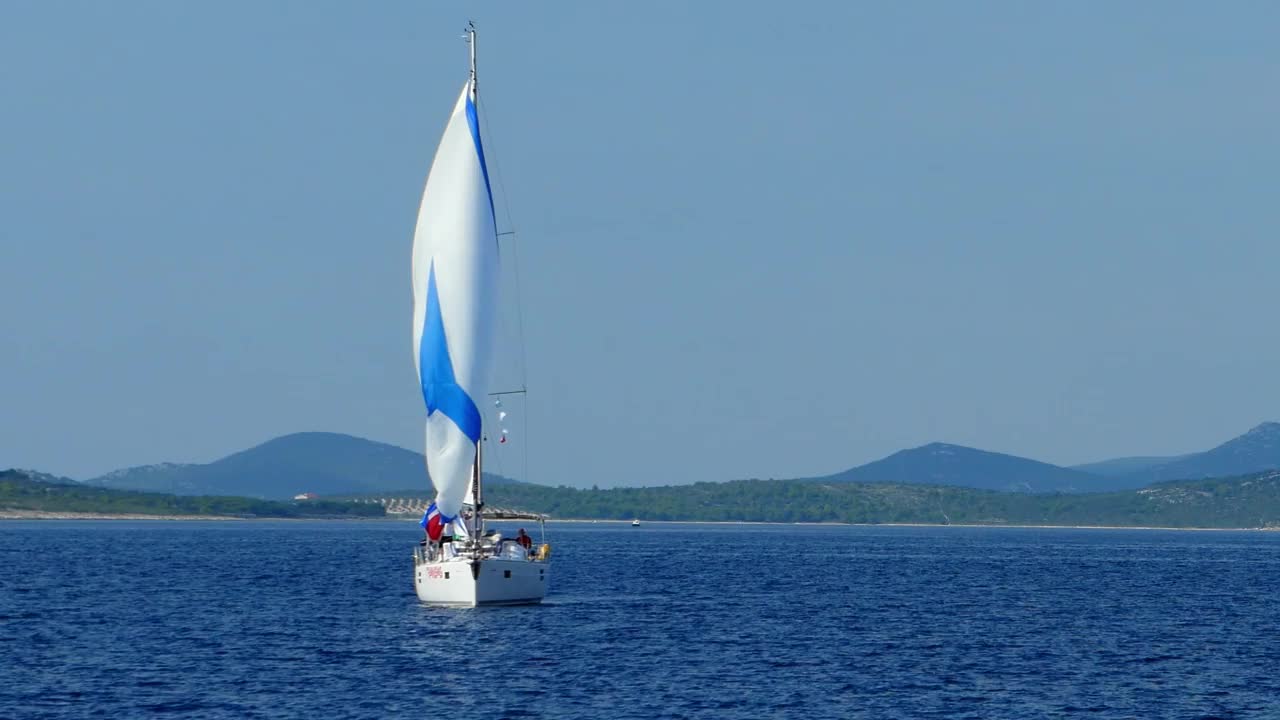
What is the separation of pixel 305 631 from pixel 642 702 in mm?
25361

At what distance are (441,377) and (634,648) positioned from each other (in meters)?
17.9

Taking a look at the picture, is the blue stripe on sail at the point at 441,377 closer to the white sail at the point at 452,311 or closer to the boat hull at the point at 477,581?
the white sail at the point at 452,311

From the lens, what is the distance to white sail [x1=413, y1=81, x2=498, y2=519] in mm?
85938

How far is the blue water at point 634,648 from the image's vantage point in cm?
5912

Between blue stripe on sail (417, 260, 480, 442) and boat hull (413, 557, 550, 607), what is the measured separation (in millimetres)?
6278

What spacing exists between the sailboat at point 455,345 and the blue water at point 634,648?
3211 millimetres

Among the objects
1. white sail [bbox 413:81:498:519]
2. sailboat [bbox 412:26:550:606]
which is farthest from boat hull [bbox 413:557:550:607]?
white sail [bbox 413:81:498:519]

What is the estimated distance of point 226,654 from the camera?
232 feet

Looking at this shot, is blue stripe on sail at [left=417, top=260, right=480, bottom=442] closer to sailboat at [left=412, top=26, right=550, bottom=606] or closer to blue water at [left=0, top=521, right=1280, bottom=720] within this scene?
sailboat at [left=412, top=26, right=550, bottom=606]

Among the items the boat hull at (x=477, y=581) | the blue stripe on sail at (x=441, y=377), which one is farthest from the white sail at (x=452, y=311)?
the boat hull at (x=477, y=581)

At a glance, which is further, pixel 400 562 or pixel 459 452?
pixel 400 562

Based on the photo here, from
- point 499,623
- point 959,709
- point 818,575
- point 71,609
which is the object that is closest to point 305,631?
point 499,623

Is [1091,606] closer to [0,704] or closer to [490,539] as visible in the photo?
[490,539]

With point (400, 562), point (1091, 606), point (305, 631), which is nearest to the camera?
point (305, 631)
